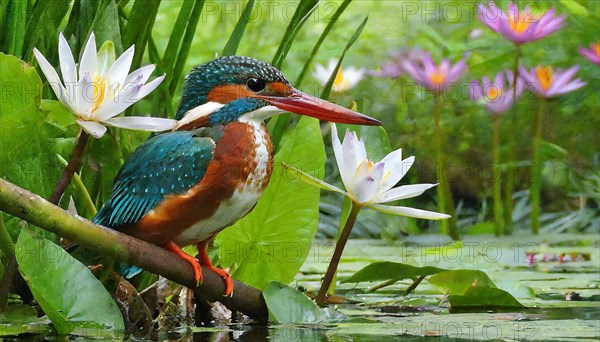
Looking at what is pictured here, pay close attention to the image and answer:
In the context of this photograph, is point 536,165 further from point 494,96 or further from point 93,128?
point 93,128

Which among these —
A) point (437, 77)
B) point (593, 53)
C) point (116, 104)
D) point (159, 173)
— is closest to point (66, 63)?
point (116, 104)

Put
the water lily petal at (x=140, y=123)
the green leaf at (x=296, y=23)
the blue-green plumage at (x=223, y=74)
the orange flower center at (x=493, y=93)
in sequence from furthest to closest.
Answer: the orange flower center at (x=493, y=93) < the green leaf at (x=296, y=23) < the blue-green plumage at (x=223, y=74) < the water lily petal at (x=140, y=123)

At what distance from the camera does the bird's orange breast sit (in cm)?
243

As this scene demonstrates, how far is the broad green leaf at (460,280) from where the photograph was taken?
3.16 m

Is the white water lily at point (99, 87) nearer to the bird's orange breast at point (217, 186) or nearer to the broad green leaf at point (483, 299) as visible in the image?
the bird's orange breast at point (217, 186)

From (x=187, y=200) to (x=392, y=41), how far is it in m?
6.24

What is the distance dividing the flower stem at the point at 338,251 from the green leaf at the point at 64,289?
0.66 metres

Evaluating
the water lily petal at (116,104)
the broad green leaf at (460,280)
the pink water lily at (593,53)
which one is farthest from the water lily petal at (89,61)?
the pink water lily at (593,53)

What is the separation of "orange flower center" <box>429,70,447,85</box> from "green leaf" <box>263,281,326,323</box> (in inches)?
111

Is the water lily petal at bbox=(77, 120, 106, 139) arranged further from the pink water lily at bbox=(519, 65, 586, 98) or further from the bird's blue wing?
the pink water lily at bbox=(519, 65, 586, 98)

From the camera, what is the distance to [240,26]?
298 centimetres

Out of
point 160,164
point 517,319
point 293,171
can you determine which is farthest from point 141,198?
point 517,319

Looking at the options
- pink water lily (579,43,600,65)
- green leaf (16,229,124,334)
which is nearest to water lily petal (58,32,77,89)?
green leaf (16,229,124,334)

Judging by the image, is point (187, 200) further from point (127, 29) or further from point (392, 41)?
point (392, 41)
